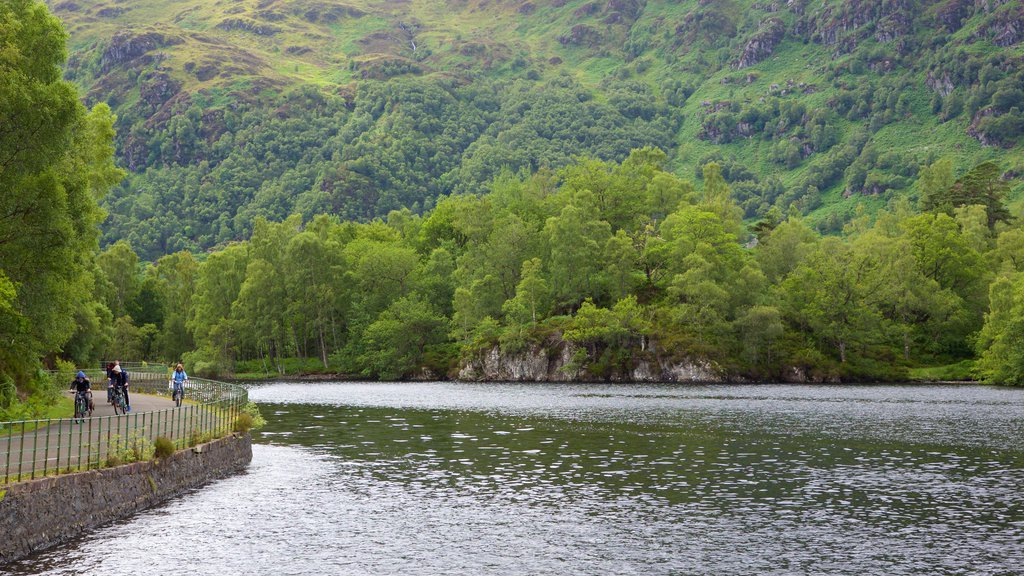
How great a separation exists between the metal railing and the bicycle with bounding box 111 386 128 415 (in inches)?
178

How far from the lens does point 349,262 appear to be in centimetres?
19062

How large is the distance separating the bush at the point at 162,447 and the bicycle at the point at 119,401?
1462 cm

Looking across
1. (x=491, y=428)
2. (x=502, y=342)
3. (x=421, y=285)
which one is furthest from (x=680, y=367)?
(x=491, y=428)

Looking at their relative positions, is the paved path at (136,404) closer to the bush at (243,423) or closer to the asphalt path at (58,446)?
the bush at (243,423)

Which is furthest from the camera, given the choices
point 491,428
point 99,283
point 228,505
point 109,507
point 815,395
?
point 99,283

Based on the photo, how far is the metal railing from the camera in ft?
100

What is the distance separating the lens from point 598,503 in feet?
136

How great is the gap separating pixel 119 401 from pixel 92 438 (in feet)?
56.9

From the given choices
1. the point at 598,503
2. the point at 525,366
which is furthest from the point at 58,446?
the point at 525,366

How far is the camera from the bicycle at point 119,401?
177ft

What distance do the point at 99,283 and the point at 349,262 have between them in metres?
64.6

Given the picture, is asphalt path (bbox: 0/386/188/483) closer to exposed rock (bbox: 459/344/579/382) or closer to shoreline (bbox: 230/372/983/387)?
shoreline (bbox: 230/372/983/387)

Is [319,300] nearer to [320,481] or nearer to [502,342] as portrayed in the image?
[502,342]

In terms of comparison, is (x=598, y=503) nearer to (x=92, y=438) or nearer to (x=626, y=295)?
(x=92, y=438)
